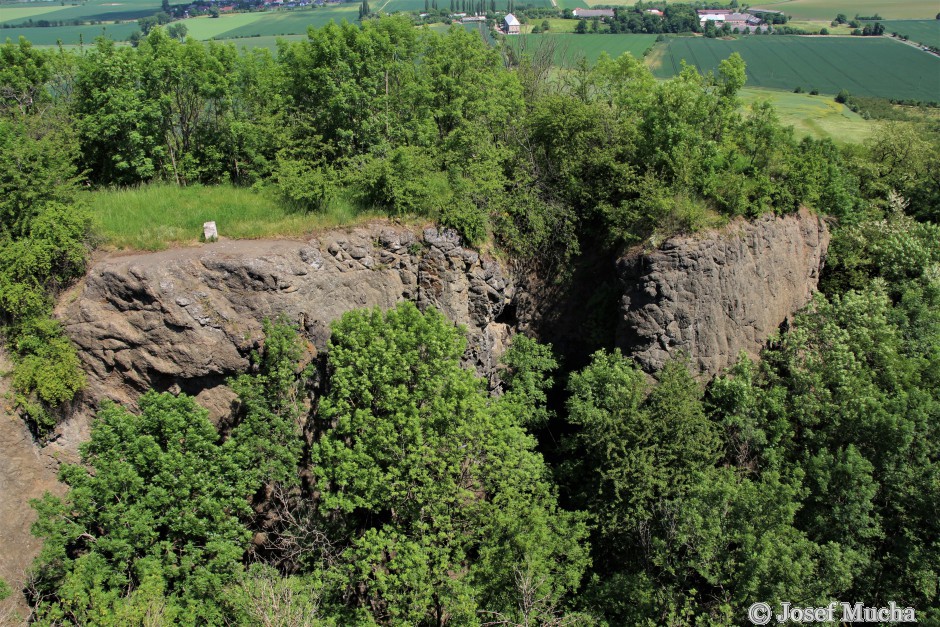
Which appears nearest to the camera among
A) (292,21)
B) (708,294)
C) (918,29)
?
(708,294)

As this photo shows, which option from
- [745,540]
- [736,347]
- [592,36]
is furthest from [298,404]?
[592,36]

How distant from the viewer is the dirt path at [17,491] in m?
18.1

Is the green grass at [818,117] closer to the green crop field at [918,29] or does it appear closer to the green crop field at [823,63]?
the green crop field at [823,63]

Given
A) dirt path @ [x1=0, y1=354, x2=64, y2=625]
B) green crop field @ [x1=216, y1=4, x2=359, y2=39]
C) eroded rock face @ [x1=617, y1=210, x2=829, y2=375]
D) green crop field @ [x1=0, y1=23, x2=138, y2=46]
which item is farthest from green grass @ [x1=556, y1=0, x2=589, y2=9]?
dirt path @ [x1=0, y1=354, x2=64, y2=625]

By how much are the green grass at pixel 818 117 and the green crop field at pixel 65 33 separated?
197 feet

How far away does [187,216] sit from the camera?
74.4 feet

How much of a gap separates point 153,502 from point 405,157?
14150 millimetres

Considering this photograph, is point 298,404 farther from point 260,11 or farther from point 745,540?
point 260,11

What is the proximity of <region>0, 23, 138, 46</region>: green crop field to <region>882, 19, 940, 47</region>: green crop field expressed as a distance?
94585 millimetres

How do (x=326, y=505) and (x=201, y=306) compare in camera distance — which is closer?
(x=326, y=505)

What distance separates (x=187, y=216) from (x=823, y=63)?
250 feet

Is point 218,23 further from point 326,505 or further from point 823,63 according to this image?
point 326,505

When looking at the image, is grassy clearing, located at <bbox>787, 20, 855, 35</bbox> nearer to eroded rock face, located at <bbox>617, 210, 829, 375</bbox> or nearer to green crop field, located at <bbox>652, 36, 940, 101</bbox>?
green crop field, located at <bbox>652, 36, 940, 101</bbox>

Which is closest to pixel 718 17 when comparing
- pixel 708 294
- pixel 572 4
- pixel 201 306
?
pixel 572 4
